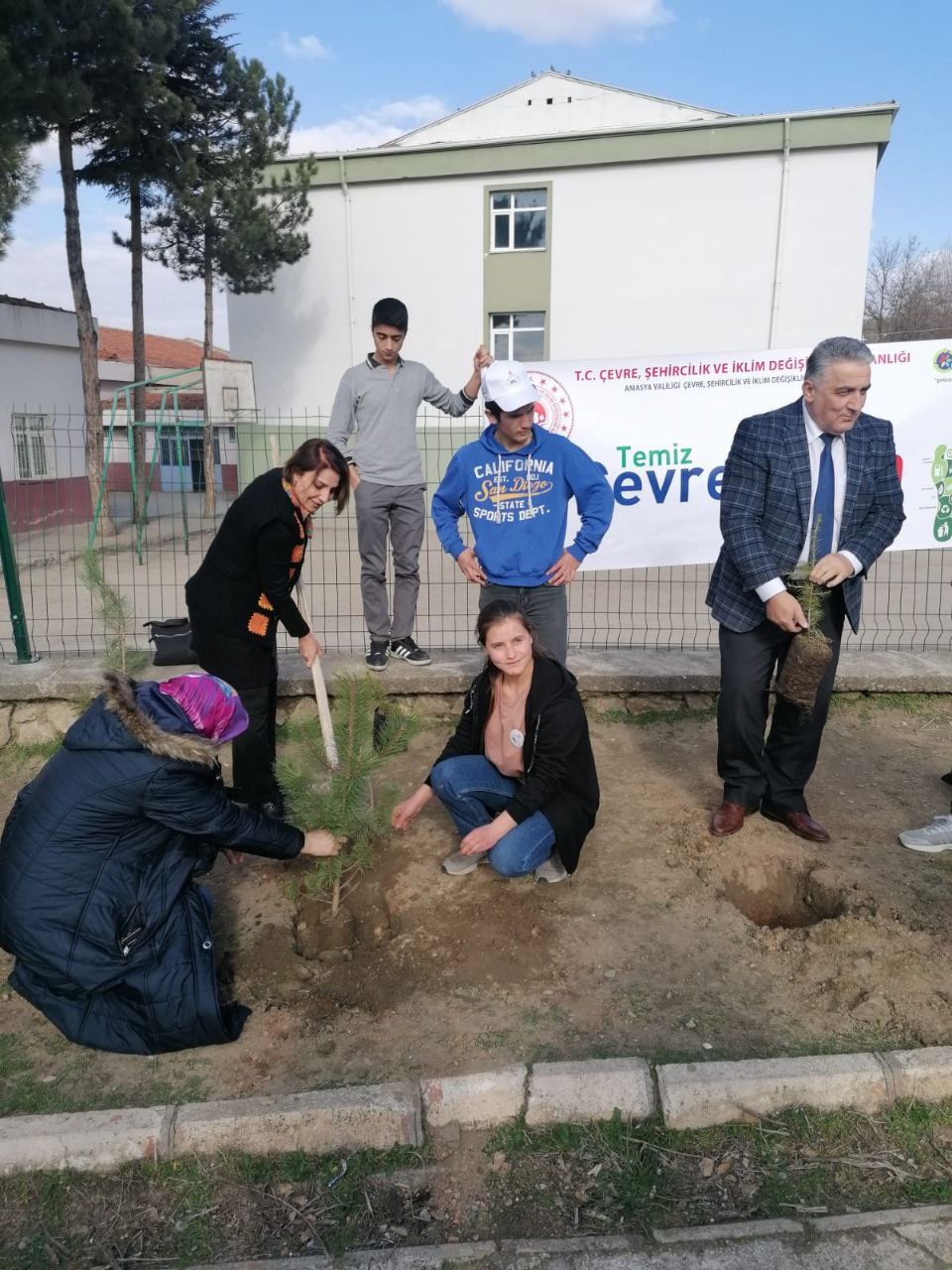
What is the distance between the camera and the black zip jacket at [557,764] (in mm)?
3195

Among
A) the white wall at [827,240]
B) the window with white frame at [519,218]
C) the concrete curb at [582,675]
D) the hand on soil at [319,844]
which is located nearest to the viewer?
the hand on soil at [319,844]

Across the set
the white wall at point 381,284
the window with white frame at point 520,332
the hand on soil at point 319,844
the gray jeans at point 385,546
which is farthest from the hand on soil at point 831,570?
the window with white frame at point 520,332

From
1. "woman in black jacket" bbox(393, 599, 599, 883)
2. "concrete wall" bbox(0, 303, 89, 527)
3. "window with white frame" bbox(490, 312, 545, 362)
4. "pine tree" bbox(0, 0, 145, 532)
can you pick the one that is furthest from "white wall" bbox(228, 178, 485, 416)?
"woman in black jacket" bbox(393, 599, 599, 883)

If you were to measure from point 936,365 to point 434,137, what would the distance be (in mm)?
21014

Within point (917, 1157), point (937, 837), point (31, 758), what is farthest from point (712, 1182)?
point (31, 758)

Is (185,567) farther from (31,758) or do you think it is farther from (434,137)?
(434,137)

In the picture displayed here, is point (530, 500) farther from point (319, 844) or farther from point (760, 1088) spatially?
point (760, 1088)

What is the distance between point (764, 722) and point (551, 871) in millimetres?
1130

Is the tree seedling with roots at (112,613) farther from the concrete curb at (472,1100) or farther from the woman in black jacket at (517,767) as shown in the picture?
the concrete curb at (472,1100)

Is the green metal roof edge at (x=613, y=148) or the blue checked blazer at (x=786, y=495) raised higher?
the green metal roof edge at (x=613, y=148)

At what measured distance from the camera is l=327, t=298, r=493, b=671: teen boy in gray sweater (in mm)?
5047

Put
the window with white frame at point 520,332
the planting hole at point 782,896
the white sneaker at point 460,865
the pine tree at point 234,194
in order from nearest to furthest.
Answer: the planting hole at point 782,896 < the white sneaker at point 460,865 < the pine tree at point 234,194 < the window with white frame at point 520,332

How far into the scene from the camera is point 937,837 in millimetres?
3760

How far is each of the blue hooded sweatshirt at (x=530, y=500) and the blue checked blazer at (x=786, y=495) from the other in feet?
1.97
